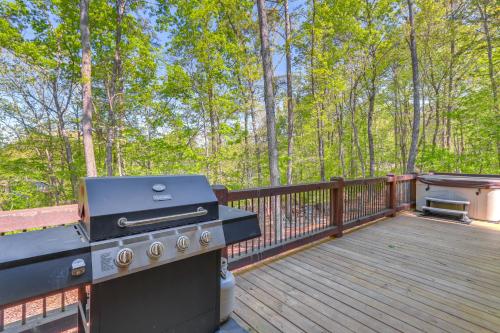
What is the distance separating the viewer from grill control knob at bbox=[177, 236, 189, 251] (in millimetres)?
1108

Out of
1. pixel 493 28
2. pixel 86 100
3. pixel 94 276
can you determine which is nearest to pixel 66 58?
pixel 86 100

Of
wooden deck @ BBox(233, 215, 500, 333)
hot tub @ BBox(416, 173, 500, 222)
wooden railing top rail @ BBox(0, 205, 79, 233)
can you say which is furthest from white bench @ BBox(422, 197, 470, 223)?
wooden railing top rail @ BBox(0, 205, 79, 233)

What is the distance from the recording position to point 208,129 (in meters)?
8.48

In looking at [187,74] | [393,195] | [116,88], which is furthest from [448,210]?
[116,88]

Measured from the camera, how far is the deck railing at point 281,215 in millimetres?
1645

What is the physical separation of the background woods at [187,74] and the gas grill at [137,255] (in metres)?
6.23

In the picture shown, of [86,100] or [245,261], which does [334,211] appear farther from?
[86,100]

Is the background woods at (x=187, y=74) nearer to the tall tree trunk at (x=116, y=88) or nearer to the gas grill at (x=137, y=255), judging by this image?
the tall tree trunk at (x=116, y=88)

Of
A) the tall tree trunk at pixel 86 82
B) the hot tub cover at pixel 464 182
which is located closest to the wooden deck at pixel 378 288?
the hot tub cover at pixel 464 182

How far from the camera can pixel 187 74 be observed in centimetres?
764

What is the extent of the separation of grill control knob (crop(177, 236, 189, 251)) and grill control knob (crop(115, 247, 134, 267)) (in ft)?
0.67

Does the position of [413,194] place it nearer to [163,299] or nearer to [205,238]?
[205,238]

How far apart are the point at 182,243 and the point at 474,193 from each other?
5707 mm

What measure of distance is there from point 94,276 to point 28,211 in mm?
1277
